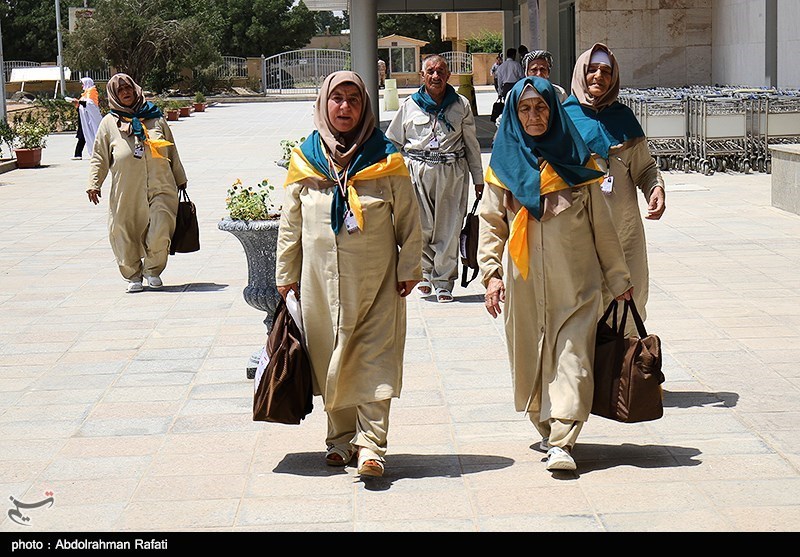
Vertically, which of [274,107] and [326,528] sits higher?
[274,107]

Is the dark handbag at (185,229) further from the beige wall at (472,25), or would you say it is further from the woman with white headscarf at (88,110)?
the beige wall at (472,25)

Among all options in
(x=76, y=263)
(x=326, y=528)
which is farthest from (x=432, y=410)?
(x=76, y=263)

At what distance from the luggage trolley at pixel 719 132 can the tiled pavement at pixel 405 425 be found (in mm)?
6492

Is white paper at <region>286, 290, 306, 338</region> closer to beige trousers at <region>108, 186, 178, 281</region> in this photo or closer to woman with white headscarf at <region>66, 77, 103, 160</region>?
beige trousers at <region>108, 186, 178, 281</region>

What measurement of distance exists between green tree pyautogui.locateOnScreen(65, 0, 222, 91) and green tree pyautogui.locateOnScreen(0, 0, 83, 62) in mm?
22154

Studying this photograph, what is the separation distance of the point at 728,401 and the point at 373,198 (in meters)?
2.38

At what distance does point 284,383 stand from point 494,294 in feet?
3.20

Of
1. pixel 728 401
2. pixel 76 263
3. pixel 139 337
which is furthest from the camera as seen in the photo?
pixel 76 263

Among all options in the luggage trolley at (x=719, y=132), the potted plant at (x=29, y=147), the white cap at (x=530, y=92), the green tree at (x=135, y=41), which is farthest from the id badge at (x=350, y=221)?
the green tree at (x=135, y=41)

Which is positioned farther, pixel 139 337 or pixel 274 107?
pixel 274 107

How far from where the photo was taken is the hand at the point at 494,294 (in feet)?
17.3

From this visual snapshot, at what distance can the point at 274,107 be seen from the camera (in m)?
45.9
